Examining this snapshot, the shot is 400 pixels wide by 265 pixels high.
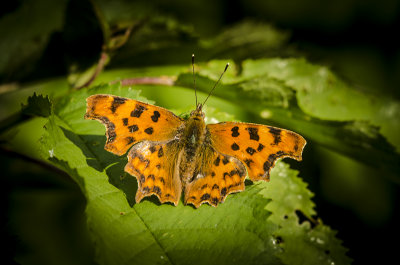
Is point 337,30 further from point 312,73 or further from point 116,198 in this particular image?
point 116,198

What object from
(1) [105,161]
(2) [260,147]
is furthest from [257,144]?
(1) [105,161]

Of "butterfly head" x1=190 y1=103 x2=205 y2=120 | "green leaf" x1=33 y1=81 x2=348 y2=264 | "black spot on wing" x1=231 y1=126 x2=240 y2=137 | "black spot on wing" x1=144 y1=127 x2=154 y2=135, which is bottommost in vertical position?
"green leaf" x1=33 y1=81 x2=348 y2=264

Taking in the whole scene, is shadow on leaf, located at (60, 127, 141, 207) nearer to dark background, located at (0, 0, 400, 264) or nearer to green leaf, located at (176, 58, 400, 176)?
dark background, located at (0, 0, 400, 264)

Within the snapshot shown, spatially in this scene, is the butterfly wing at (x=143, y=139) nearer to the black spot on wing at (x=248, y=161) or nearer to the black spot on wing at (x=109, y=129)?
the black spot on wing at (x=109, y=129)

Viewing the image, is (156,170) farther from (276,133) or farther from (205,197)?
(276,133)

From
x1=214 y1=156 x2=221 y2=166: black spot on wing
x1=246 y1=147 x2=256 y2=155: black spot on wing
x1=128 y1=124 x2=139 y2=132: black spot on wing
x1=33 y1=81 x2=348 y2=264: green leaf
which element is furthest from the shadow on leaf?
x1=246 y1=147 x2=256 y2=155: black spot on wing

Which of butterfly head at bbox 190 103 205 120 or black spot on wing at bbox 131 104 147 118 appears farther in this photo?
butterfly head at bbox 190 103 205 120
